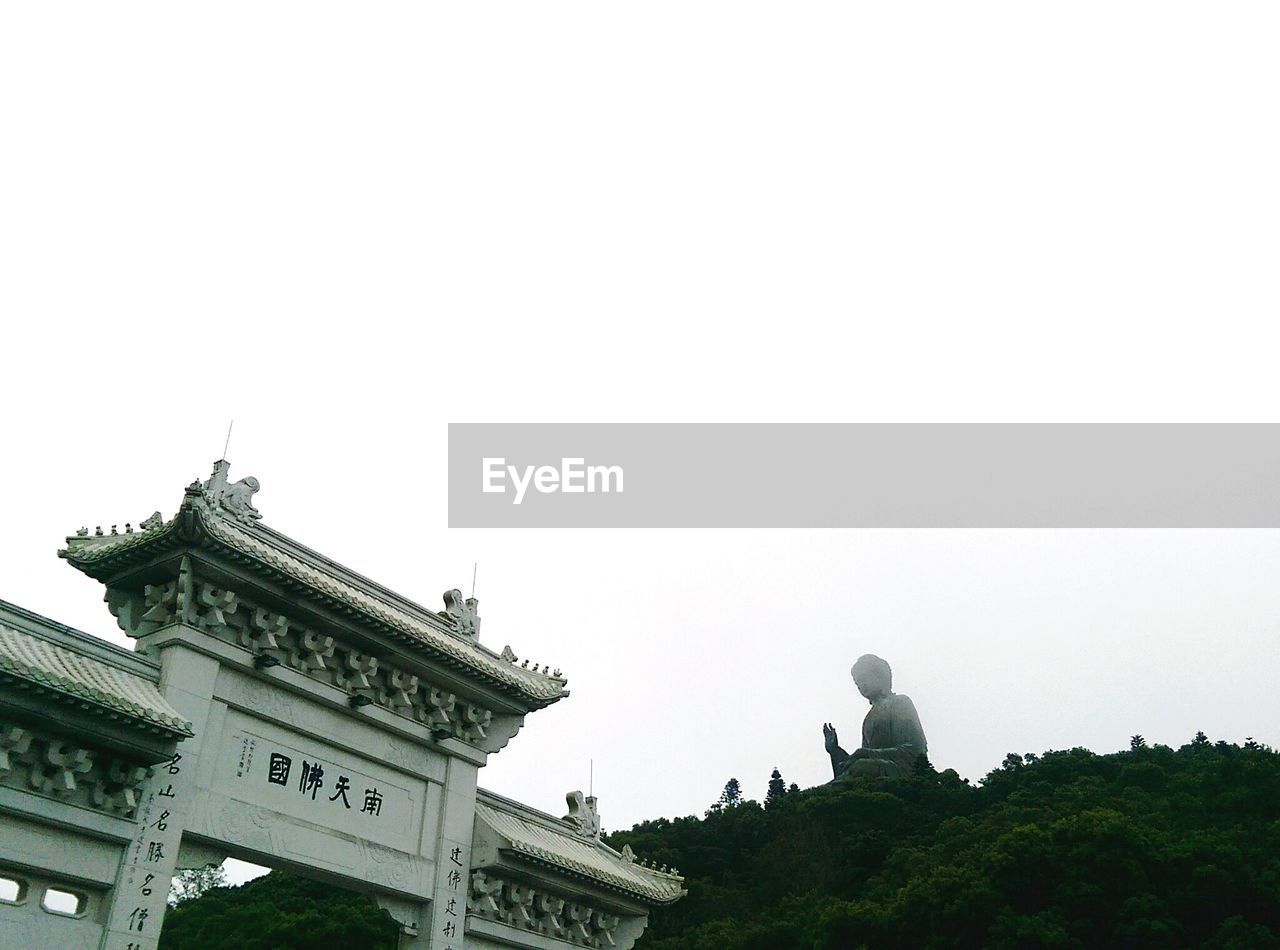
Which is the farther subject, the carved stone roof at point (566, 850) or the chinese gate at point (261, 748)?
the carved stone roof at point (566, 850)

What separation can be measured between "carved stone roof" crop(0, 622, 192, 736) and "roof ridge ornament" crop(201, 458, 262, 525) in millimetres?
2654

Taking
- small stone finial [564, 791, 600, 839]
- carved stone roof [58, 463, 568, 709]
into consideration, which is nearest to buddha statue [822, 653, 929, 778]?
small stone finial [564, 791, 600, 839]

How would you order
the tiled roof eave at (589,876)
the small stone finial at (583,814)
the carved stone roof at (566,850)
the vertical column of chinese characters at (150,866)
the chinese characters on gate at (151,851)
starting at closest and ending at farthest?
the vertical column of chinese characters at (150,866) < the chinese characters on gate at (151,851) < the tiled roof eave at (589,876) < the carved stone roof at (566,850) < the small stone finial at (583,814)

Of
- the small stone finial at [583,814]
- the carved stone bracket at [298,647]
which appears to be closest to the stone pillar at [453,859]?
the carved stone bracket at [298,647]

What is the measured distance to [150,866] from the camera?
1196cm

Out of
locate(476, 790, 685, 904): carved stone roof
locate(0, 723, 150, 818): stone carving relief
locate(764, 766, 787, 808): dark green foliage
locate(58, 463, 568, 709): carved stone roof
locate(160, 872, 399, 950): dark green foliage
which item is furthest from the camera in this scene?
locate(764, 766, 787, 808): dark green foliage

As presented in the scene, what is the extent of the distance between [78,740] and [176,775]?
147cm

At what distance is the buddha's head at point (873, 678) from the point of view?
6569cm

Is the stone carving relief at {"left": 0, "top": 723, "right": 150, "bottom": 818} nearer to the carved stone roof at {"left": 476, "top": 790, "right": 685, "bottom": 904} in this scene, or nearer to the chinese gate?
the chinese gate

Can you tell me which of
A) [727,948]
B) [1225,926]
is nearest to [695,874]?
[727,948]

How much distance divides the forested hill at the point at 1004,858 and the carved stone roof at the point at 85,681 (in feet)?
82.0

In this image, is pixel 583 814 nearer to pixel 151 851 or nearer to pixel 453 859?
pixel 453 859

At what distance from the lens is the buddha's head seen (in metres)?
65.7

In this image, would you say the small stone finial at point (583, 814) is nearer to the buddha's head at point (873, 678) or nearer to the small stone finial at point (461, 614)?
the small stone finial at point (461, 614)
